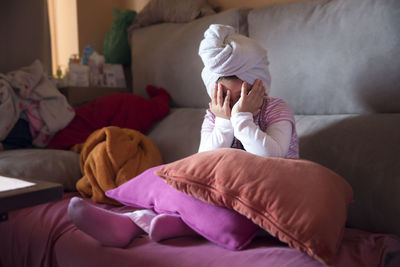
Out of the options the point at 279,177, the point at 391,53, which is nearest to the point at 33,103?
the point at 279,177

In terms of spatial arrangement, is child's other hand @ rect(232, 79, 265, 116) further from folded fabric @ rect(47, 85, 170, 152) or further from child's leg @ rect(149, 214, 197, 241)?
folded fabric @ rect(47, 85, 170, 152)

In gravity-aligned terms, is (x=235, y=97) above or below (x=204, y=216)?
above

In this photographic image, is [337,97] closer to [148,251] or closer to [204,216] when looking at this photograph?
[204,216]

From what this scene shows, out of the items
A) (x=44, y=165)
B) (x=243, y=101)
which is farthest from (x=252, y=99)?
(x=44, y=165)

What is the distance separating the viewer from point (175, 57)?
1.92m

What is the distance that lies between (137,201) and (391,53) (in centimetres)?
90

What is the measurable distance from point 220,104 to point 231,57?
15cm

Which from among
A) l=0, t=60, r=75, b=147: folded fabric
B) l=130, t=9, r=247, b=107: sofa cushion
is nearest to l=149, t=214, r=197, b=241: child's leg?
l=130, t=9, r=247, b=107: sofa cushion

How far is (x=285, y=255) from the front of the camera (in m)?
0.81

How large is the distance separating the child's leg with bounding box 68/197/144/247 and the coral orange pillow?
0.18 m

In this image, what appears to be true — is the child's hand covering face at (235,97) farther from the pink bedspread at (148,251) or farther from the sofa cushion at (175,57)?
the sofa cushion at (175,57)

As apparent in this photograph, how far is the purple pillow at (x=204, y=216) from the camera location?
2.90 ft

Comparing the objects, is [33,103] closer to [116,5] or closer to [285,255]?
[116,5]

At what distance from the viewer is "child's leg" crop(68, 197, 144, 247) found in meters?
0.91
